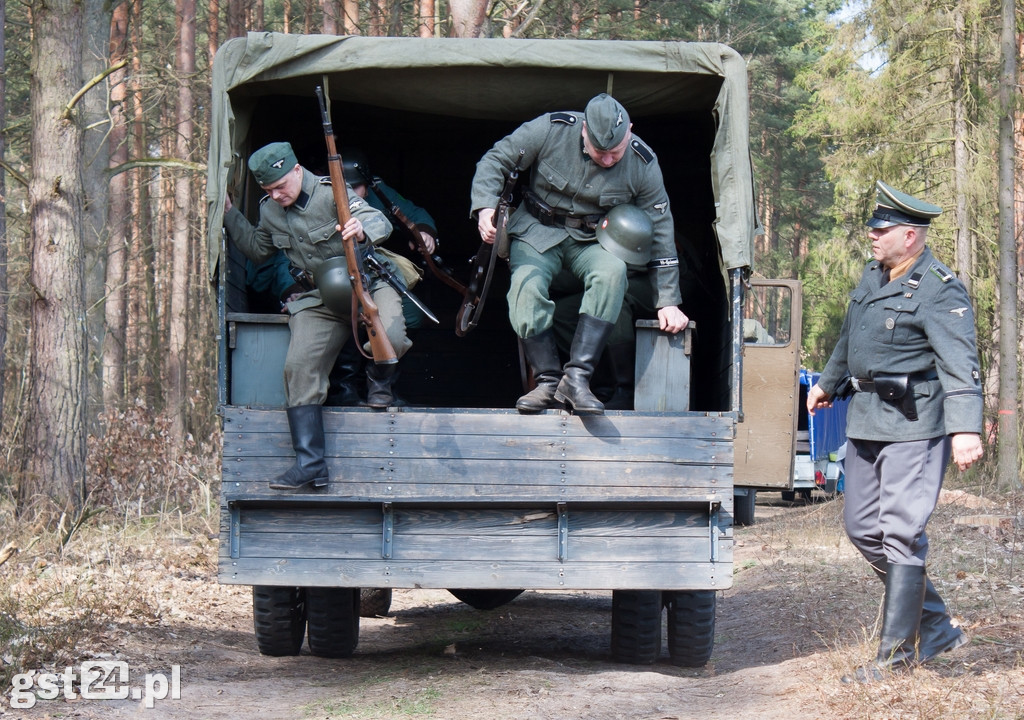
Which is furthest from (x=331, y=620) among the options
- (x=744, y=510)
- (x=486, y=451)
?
(x=744, y=510)

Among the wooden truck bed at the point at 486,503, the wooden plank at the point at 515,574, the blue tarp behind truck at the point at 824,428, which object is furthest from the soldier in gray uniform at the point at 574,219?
the blue tarp behind truck at the point at 824,428

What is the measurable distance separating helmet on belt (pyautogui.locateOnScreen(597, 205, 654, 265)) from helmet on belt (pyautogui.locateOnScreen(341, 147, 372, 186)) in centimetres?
173

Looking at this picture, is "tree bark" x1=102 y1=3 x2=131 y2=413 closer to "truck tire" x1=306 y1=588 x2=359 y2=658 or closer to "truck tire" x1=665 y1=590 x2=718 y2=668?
"truck tire" x1=306 y1=588 x2=359 y2=658

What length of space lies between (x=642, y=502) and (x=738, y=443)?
6.56 meters

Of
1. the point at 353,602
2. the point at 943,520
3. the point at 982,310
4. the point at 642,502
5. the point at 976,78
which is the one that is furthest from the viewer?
the point at 982,310

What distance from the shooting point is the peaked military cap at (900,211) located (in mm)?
4828

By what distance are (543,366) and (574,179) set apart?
907 mm

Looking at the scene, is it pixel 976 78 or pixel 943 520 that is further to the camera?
pixel 976 78

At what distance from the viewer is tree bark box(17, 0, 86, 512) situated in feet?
29.5

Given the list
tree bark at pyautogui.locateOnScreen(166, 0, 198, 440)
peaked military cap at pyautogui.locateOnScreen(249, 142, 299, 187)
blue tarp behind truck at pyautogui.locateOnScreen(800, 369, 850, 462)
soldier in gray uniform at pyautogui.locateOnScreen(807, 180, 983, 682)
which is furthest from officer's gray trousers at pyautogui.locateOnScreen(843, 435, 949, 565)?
tree bark at pyautogui.locateOnScreen(166, 0, 198, 440)

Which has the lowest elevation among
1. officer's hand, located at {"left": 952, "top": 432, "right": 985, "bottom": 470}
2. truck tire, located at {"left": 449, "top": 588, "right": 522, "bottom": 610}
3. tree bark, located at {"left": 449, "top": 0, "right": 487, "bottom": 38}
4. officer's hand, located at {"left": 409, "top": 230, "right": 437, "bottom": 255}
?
truck tire, located at {"left": 449, "top": 588, "right": 522, "bottom": 610}

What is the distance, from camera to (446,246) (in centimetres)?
845

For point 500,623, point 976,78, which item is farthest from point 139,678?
point 976,78

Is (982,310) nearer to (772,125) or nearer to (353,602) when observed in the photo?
(772,125)
